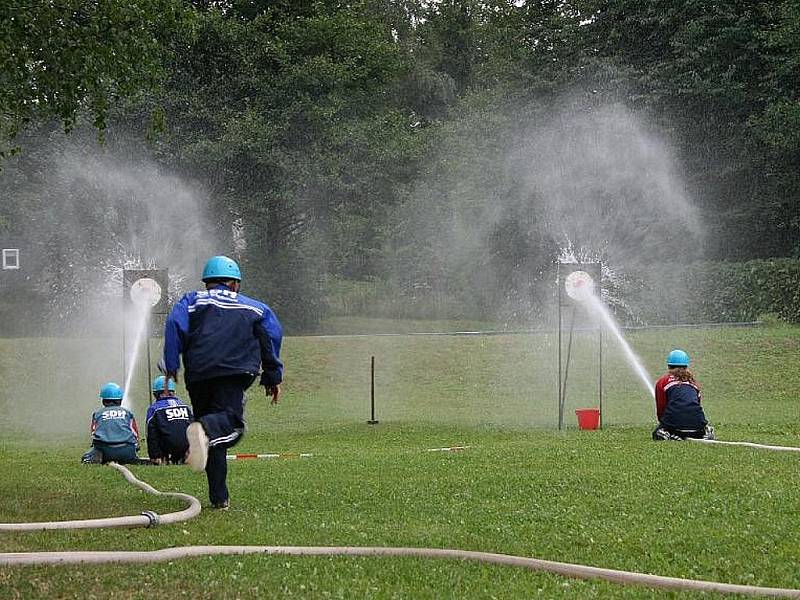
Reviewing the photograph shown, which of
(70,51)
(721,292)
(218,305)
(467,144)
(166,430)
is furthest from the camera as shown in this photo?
(467,144)

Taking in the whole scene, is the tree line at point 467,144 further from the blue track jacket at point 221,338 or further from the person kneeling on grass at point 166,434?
the blue track jacket at point 221,338

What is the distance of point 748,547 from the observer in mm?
7492

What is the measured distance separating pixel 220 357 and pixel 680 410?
335 inches

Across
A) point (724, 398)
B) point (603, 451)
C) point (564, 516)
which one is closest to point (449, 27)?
point (724, 398)

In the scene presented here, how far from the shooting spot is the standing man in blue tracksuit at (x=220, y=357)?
928cm

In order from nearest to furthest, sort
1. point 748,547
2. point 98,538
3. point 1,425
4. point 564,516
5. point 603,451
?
point 748,547 → point 98,538 → point 564,516 → point 603,451 → point 1,425

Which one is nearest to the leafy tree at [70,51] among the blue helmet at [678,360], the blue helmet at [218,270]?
the blue helmet at [218,270]

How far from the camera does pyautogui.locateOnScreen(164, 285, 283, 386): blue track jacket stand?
30.5 feet

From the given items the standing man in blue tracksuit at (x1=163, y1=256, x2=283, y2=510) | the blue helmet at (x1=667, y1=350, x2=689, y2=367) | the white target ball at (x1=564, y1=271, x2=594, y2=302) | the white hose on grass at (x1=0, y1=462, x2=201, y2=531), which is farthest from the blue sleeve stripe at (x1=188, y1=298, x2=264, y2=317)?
the white target ball at (x1=564, y1=271, x2=594, y2=302)

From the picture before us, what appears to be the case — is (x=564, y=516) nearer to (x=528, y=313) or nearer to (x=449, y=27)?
(x=528, y=313)

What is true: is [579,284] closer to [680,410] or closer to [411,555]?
[680,410]

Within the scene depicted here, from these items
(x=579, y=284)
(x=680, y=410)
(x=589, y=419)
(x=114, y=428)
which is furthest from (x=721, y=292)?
(x=114, y=428)

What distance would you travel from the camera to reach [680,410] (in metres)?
16.0

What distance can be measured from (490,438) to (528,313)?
103 ft
